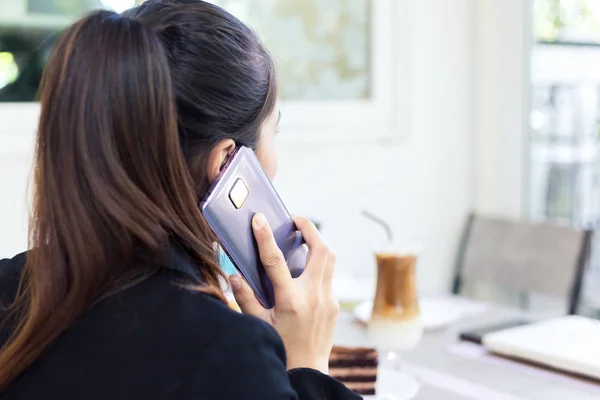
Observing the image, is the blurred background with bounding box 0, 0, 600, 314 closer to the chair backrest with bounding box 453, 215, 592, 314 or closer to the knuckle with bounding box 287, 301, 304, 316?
the chair backrest with bounding box 453, 215, 592, 314

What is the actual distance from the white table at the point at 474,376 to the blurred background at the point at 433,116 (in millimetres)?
598

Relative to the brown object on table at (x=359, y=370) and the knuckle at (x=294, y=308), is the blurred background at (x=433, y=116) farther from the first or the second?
the knuckle at (x=294, y=308)

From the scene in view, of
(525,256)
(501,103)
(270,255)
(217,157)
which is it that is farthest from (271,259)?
(501,103)

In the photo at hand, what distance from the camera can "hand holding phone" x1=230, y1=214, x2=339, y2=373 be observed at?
0.90 m

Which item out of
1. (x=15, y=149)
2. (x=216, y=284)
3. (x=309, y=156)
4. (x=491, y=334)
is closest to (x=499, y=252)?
(x=309, y=156)

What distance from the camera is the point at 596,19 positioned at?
211 cm

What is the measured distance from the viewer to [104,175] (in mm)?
755

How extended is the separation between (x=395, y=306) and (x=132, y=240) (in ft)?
2.05

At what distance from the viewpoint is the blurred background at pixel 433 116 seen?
81.8 inches

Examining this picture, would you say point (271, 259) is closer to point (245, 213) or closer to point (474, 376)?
point (245, 213)

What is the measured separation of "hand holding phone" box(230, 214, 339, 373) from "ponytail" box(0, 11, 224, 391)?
0.14 meters

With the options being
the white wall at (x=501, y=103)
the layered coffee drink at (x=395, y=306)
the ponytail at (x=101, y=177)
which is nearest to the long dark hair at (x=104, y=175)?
the ponytail at (x=101, y=177)

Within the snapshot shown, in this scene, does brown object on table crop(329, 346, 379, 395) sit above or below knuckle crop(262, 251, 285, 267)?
below

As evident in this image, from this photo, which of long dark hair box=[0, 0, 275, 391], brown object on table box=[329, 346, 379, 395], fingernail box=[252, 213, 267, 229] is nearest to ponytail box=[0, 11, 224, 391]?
long dark hair box=[0, 0, 275, 391]
